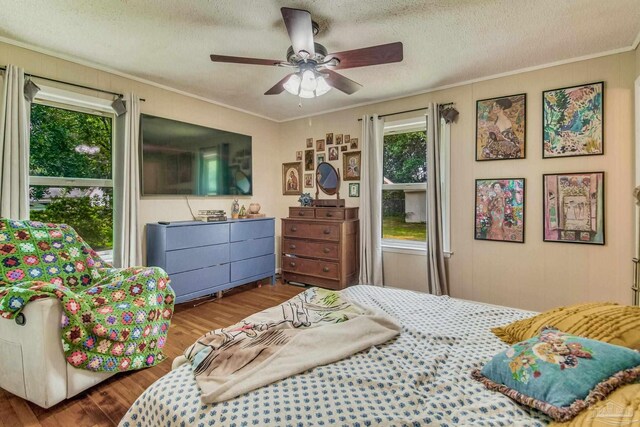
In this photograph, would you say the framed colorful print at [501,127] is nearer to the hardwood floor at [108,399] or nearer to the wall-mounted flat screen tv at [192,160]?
the wall-mounted flat screen tv at [192,160]

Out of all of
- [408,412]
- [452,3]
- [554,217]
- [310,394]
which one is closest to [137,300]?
[310,394]

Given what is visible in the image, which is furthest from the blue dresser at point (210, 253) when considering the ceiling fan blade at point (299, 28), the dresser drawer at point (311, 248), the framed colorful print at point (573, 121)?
the framed colorful print at point (573, 121)

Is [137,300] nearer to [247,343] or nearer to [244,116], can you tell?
[247,343]

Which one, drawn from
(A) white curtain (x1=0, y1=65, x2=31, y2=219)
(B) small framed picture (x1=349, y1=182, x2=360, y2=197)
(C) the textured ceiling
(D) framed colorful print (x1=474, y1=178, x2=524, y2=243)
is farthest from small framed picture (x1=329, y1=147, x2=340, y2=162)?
(A) white curtain (x1=0, y1=65, x2=31, y2=219)

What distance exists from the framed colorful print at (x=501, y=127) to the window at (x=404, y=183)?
Result: 681 mm

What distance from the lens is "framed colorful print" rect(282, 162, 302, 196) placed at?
481cm

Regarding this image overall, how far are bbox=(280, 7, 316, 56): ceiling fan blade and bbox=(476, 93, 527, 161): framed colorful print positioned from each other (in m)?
2.16

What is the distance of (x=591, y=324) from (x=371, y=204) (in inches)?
112

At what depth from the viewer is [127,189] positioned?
10.2 ft

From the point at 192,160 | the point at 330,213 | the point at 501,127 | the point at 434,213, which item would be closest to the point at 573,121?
the point at 501,127

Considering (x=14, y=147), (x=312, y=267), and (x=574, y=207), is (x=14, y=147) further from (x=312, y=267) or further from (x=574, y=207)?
(x=574, y=207)

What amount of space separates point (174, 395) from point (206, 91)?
11.4 feet

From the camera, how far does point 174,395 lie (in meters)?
1.07

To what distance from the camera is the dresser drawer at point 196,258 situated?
10.6 ft
